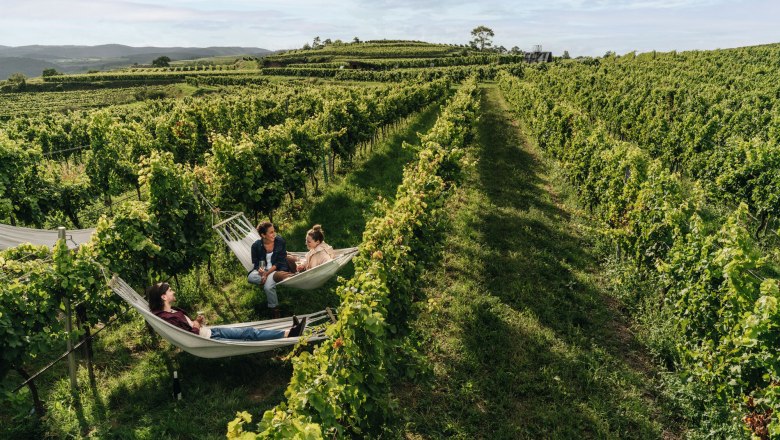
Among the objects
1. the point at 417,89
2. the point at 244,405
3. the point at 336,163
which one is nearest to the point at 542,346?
the point at 244,405

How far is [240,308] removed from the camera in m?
7.80

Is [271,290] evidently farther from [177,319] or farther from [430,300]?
[430,300]

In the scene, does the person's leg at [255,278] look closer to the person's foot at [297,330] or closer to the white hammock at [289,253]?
the white hammock at [289,253]

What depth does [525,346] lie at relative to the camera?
22.1 ft

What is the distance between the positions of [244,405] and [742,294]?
238 inches

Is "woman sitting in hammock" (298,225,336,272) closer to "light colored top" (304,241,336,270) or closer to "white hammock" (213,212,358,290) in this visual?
"light colored top" (304,241,336,270)

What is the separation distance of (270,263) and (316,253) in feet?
2.67

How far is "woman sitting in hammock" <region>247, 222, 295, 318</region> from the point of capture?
23.7 ft

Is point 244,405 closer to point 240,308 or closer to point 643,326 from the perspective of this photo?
point 240,308

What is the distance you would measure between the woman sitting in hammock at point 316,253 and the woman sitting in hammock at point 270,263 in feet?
0.86

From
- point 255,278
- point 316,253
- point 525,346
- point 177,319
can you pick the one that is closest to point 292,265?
point 316,253

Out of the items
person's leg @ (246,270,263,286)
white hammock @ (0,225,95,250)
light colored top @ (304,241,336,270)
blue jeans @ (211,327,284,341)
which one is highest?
white hammock @ (0,225,95,250)

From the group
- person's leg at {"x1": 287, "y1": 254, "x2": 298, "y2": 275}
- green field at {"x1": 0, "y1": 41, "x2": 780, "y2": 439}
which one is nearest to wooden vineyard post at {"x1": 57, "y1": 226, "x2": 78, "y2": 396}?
green field at {"x1": 0, "y1": 41, "x2": 780, "y2": 439}

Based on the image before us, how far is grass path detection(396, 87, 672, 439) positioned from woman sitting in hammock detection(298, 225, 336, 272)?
78.9 inches
